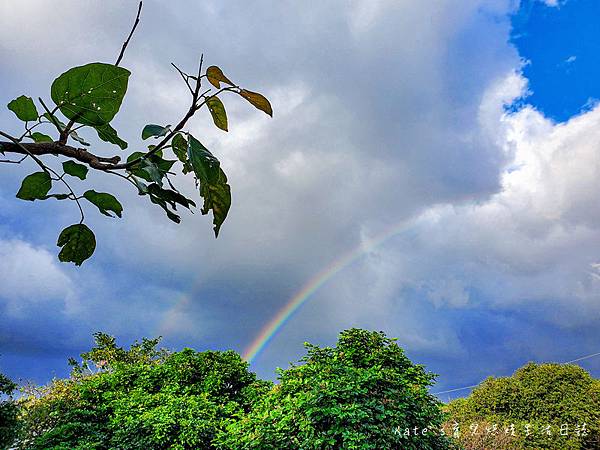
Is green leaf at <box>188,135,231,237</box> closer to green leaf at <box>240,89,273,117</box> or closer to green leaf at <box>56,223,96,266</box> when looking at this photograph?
green leaf at <box>240,89,273,117</box>

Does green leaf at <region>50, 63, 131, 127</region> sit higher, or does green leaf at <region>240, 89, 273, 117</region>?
green leaf at <region>240, 89, 273, 117</region>

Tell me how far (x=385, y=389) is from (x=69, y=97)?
609 cm

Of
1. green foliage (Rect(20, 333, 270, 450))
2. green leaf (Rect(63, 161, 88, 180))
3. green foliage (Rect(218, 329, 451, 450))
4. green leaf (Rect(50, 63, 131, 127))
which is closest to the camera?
green leaf (Rect(50, 63, 131, 127))

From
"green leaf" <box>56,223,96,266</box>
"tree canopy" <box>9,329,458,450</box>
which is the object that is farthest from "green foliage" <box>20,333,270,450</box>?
"green leaf" <box>56,223,96,266</box>

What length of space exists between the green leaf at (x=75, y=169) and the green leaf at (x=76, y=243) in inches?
4.4

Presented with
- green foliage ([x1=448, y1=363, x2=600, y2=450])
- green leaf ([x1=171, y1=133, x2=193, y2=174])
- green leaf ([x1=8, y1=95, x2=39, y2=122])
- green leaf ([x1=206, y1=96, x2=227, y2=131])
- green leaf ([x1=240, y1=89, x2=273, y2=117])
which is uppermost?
green foliage ([x1=448, y1=363, x2=600, y2=450])

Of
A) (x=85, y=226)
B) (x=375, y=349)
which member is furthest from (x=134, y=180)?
(x=375, y=349)

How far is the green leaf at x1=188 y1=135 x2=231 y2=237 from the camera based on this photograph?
0.49 meters

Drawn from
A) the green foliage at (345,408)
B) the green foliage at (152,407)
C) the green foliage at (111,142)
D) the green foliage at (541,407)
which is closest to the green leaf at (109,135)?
the green foliage at (111,142)

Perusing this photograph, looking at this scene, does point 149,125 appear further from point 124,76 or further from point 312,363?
point 312,363

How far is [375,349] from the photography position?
6.89 m

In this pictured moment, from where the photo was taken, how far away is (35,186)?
62 cm

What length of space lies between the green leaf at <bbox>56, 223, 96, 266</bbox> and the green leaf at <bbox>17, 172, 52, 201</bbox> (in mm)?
68

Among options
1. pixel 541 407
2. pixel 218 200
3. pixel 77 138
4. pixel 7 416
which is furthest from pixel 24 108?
pixel 541 407
